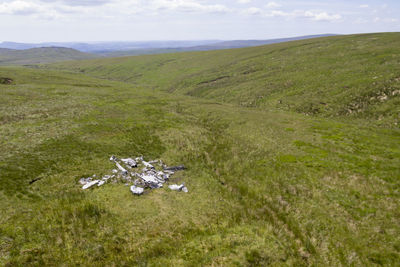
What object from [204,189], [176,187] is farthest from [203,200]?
[176,187]

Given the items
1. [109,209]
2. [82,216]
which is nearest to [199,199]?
[109,209]

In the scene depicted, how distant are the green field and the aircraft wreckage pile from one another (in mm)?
1127

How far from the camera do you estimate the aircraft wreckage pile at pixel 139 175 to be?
25.4 m

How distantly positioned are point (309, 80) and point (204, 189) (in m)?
87.5

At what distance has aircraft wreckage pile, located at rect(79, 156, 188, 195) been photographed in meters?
25.4

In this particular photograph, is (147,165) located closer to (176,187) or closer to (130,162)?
(130,162)

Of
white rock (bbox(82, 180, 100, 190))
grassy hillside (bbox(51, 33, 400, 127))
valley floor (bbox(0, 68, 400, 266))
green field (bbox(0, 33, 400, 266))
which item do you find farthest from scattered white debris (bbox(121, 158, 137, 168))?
grassy hillside (bbox(51, 33, 400, 127))

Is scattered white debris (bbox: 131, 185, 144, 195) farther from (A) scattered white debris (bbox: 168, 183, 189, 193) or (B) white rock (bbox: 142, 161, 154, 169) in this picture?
(B) white rock (bbox: 142, 161, 154, 169)

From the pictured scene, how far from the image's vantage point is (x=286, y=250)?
17609 millimetres

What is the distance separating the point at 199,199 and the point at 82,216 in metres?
11.6

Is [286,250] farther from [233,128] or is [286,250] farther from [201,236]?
[233,128]

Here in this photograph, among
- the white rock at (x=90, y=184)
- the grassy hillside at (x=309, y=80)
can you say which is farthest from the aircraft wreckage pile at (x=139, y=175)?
the grassy hillside at (x=309, y=80)

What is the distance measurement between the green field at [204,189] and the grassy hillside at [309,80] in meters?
2.69

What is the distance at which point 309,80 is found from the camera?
9394 cm
